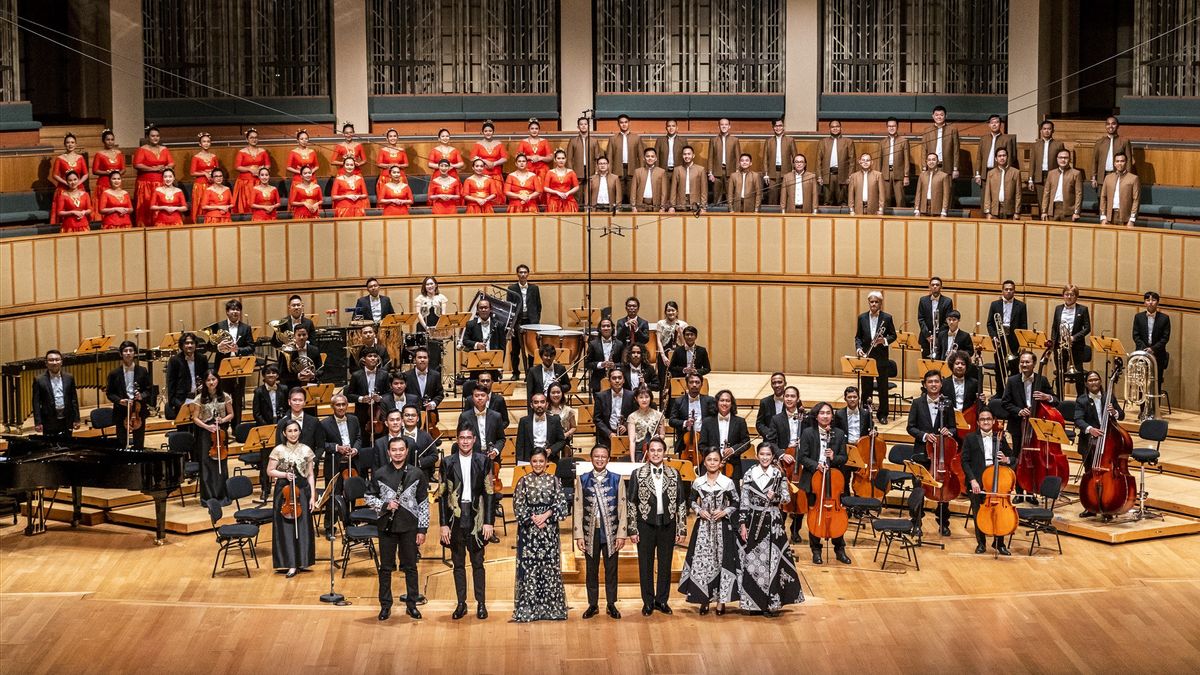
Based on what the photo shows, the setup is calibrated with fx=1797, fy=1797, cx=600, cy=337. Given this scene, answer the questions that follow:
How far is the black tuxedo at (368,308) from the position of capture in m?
15.2

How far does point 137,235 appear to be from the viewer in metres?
15.6

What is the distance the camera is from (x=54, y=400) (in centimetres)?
1322

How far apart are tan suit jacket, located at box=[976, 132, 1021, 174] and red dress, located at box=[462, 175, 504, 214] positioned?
177 inches

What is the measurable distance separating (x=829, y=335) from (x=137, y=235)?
6314 mm

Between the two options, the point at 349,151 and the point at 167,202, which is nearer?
the point at 167,202

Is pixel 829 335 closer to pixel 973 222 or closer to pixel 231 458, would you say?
pixel 973 222

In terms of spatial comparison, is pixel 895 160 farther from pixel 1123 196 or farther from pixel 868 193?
pixel 1123 196

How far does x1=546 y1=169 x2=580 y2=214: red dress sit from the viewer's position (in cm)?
1694

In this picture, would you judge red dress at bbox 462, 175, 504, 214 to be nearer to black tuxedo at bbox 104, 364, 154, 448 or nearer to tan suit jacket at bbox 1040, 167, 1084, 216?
black tuxedo at bbox 104, 364, 154, 448

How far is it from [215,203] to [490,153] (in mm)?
2636

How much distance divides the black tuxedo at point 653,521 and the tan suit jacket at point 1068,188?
6240 millimetres

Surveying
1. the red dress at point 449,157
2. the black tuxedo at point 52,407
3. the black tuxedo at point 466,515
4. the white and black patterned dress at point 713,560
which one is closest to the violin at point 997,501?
the white and black patterned dress at point 713,560

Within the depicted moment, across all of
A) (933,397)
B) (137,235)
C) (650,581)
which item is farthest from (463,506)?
(137,235)

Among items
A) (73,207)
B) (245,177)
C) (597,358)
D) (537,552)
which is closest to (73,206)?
(73,207)
